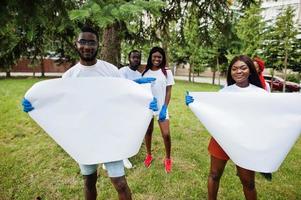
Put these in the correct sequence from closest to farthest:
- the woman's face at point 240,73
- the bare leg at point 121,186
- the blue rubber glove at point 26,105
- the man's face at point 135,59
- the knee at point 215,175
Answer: the blue rubber glove at point 26,105 → the bare leg at point 121,186 → the woman's face at point 240,73 → the knee at point 215,175 → the man's face at point 135,59

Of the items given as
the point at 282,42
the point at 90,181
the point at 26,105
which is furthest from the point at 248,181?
the point at 282,42

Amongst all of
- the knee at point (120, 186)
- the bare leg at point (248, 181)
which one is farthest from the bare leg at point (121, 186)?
the bare leg at point (248, 181)

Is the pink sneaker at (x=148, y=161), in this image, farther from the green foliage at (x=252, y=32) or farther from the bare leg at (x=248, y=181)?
the green foliage at (x=252, y=32)

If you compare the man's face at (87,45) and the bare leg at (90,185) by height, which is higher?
the man's face at (87,45)

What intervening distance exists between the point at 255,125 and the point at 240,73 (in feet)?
1.74

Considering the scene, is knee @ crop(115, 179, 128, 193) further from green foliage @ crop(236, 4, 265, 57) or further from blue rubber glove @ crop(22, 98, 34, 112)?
green foliage @ crop(236, 4, 265, 57)

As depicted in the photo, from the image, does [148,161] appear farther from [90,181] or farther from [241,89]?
[241,89]

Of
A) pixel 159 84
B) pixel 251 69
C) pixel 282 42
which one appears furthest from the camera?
pixel 282 42

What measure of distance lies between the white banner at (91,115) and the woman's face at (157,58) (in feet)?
6.29

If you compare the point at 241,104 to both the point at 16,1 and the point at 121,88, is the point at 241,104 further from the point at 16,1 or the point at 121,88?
the point at 16,1

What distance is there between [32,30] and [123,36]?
9.46ft

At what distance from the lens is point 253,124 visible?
261cm

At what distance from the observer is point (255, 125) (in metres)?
2.61

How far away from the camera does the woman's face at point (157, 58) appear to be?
446 centimetres
